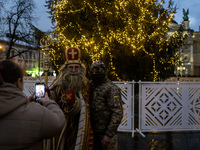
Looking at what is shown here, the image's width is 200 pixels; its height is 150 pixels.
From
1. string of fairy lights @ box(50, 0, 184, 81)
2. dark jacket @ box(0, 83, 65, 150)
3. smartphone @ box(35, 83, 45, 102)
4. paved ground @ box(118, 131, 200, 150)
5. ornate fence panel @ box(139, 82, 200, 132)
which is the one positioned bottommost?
paved ground @ box(118, 131, 200, 150)

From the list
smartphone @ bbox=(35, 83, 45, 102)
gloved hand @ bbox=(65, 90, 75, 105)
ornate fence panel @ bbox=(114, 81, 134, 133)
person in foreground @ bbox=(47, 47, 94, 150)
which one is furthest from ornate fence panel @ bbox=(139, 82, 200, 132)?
smartphone @ bbox=(35, 83, 45, 102)

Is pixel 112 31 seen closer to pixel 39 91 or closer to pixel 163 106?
pixel 163 106

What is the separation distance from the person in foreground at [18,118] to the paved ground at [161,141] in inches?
165

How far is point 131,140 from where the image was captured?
19.5 ft

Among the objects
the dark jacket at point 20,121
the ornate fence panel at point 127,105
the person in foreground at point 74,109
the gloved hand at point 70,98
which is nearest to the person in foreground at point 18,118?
the dark jacket at point 20,121

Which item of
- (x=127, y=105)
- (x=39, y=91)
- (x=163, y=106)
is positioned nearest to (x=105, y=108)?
(x=39, y=91)

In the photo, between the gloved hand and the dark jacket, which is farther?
the gloved hand

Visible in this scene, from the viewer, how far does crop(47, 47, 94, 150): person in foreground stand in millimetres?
2662

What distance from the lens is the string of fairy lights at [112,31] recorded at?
9.86 metres

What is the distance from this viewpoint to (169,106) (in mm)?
6551

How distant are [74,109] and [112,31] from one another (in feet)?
26.3

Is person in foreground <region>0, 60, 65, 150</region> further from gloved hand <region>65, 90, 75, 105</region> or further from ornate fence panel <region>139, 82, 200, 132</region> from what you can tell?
ornate fence panel <region>139, 82, 200, 132</region>

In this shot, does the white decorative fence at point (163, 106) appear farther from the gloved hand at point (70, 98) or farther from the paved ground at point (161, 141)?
the gloved hand at point (70, 98)

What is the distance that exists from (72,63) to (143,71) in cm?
803
